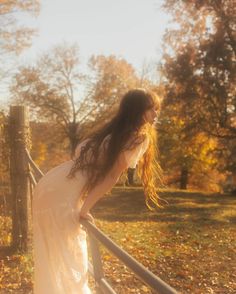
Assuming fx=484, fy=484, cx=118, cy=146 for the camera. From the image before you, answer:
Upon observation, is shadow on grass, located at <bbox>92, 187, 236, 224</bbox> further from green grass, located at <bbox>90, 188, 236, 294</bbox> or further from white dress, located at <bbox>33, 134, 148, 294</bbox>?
white dress, located at <bbox>33, 134, 148, 294</bbox>

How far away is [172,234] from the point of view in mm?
12172

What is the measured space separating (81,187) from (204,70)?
70.5ft

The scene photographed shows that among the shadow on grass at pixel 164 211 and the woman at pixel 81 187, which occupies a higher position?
the woman at pixel 81 187

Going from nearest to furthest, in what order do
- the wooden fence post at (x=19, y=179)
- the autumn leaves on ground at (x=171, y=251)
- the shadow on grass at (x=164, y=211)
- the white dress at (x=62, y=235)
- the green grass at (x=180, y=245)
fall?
the white dress at (x=62, y=235) → the wooden fence post at (x=19, y=179) → the autumn leaves on ground at (x=171, y=251) → the green grass at (x=180, y=245) → the shadow on grass at (x=164, y=211)

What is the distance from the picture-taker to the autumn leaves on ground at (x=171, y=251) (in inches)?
262

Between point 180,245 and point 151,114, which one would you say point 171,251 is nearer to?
point 180,245

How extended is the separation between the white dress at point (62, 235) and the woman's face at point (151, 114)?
152mm

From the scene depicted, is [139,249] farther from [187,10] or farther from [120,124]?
[187,10]

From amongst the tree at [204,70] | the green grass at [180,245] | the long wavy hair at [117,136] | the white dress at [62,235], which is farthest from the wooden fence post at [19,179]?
the tree at [204,70]

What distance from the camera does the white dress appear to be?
3.15 m

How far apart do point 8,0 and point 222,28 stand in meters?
10.8

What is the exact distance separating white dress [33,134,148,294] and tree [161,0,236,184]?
2121cm

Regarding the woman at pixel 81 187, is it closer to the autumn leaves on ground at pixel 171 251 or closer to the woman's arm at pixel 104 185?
the woman's arm at pixel 104 185

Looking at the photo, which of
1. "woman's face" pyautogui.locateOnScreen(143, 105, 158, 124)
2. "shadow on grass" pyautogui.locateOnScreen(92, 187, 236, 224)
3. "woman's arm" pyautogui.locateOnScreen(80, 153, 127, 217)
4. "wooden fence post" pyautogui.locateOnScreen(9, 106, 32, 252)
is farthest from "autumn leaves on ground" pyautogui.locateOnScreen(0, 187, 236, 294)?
"woman's face" pyautogui.locateOnScreen(143, 105, 158, 124)
